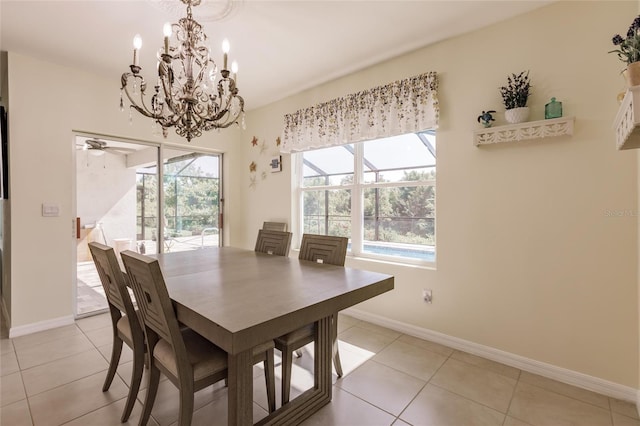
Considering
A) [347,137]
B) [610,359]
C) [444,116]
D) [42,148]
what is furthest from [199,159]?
[610,359]

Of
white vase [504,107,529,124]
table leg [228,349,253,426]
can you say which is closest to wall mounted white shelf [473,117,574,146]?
white vase [504,107,529,124]

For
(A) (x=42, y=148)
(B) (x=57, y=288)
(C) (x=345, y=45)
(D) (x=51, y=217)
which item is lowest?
(B) (x=57, y=288)

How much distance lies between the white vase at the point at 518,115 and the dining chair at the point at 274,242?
190 cm

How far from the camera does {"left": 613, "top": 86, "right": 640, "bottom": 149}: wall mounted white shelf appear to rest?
100cm

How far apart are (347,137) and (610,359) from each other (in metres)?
2.61

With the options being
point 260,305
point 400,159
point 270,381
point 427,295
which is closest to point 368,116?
point 400,159

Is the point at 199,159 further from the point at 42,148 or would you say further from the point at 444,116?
the point at 444,116

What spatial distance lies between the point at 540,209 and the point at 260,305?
2.04 m

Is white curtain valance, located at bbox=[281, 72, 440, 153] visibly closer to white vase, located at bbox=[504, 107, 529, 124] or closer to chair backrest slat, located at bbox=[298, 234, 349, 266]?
white vase, located at bbox=[504, 107, 529, 124]

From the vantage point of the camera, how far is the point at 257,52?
2.74 meters

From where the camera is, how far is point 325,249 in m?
2.26

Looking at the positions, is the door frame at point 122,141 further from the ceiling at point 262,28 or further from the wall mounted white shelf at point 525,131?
the wall mounted white shelf at point 525,131

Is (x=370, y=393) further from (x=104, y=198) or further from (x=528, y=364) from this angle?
(x=104, y=198)

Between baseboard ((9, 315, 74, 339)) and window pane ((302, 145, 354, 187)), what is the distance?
2.87 m
